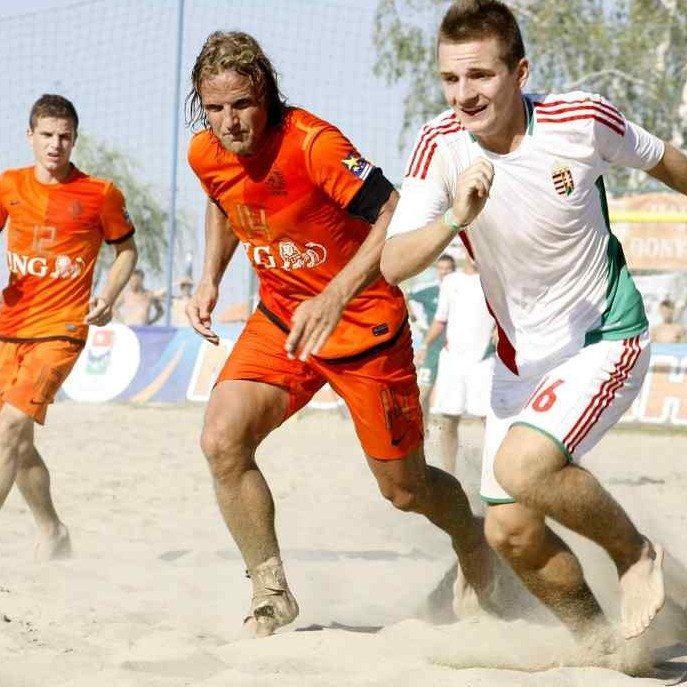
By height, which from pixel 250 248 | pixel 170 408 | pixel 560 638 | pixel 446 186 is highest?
pixel 446 186

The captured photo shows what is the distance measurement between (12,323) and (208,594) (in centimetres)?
192

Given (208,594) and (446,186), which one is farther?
(208,594)

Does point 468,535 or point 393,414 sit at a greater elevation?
point 393,414

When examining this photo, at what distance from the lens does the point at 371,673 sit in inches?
170

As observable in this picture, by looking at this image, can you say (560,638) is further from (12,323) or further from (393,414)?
(12,323)

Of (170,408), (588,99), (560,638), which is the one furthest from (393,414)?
(170,408)

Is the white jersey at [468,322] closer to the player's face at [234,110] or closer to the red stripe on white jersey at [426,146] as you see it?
the player's face at [234,110]

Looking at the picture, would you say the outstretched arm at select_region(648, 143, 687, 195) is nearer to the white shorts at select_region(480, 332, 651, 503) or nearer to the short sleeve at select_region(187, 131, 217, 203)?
the white shorts at select_region(480, 332, 651, 503)

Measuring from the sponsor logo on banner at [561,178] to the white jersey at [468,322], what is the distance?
650 centimetres

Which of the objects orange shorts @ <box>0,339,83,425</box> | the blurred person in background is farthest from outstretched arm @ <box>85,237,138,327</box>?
the blurred person in background

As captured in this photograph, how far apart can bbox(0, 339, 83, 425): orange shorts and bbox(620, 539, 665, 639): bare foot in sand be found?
11.2ft

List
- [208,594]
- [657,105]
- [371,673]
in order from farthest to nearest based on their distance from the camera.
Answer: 1. [657,105]
2. [208,594]
3. [371,673]

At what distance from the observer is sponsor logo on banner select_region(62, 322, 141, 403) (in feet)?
55.1

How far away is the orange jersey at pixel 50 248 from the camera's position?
7.11m
